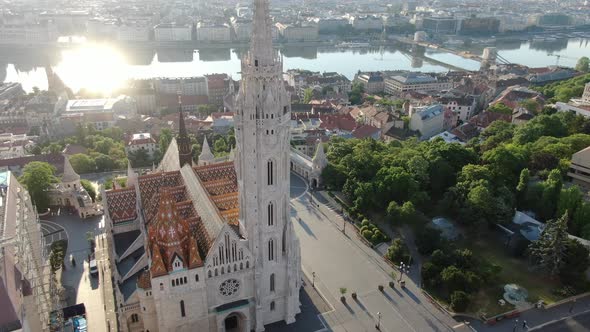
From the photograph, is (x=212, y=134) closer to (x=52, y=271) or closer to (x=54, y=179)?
(x=54, y=179)

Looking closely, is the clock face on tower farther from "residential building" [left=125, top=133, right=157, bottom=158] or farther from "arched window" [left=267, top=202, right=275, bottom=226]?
"residential building" [left=125, top=133, right=157, bottom=158]

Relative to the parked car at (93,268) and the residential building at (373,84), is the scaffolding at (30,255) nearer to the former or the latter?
the parked car at (93,268)

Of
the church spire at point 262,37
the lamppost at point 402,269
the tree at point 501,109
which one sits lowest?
the lamppost at point 402,269

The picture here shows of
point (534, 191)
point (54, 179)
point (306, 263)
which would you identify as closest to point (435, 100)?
point (534, 191)

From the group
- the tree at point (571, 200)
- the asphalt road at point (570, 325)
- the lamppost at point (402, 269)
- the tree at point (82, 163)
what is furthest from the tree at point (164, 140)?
the asphalt road at point (570, 325)

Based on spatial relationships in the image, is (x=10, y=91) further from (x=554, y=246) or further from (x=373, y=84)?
(x=554, y=246)

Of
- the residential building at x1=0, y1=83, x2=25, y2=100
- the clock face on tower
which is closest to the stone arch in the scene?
the clock face on tower

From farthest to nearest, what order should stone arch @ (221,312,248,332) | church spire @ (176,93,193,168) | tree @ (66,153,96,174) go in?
tree @ (66,153,96,174)
church spire @ (176,93,193,168)
stone arch @ (221,312,248,332)

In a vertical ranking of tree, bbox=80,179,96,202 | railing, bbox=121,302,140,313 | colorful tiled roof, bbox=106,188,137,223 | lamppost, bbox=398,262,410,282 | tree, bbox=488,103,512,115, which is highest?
colorful tiled roof, bbox=106,188,137,223
